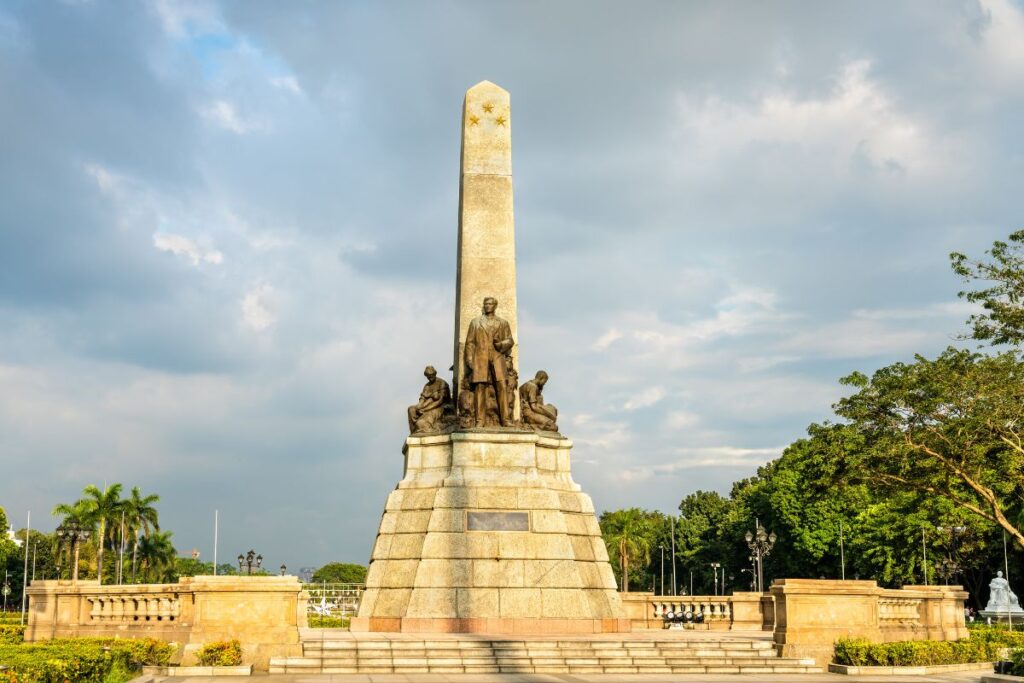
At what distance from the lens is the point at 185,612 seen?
18734mm

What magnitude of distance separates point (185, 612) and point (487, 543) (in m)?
5.95

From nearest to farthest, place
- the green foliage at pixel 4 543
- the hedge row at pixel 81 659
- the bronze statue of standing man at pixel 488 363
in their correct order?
the hedge row at pixel 81 659 < the bronze statue of standing man at pixel 488 363 < the green foliage at pixel 4 543

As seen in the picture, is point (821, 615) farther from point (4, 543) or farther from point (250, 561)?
point (4, 543)

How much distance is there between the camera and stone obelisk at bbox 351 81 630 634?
20781 millimetres

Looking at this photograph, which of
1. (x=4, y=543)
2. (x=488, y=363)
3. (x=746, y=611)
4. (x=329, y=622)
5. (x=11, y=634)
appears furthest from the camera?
(x=4, y=543)

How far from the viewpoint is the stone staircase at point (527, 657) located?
1722 cm

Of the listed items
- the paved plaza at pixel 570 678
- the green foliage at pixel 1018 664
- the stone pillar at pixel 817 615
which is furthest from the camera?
the stone pillar at pixel 817 615

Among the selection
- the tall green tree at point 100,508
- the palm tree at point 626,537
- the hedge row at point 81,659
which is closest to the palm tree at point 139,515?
the tall green tree at point 100,508

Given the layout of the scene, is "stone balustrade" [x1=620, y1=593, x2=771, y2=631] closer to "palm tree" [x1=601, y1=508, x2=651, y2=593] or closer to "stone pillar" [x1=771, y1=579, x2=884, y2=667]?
"stone pillar" [x1=771, y1=579, x2=884, y2=667]

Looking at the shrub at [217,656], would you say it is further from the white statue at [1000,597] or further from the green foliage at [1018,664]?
the white statue at [1000,597]

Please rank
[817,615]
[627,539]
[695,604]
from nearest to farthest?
[817,615] < [695,604] < [627,539]

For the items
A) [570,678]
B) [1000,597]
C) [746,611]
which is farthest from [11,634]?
[1000,597]

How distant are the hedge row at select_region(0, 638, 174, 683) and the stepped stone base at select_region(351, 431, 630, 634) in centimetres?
479

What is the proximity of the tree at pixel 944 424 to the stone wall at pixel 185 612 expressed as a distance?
17.7 metres
